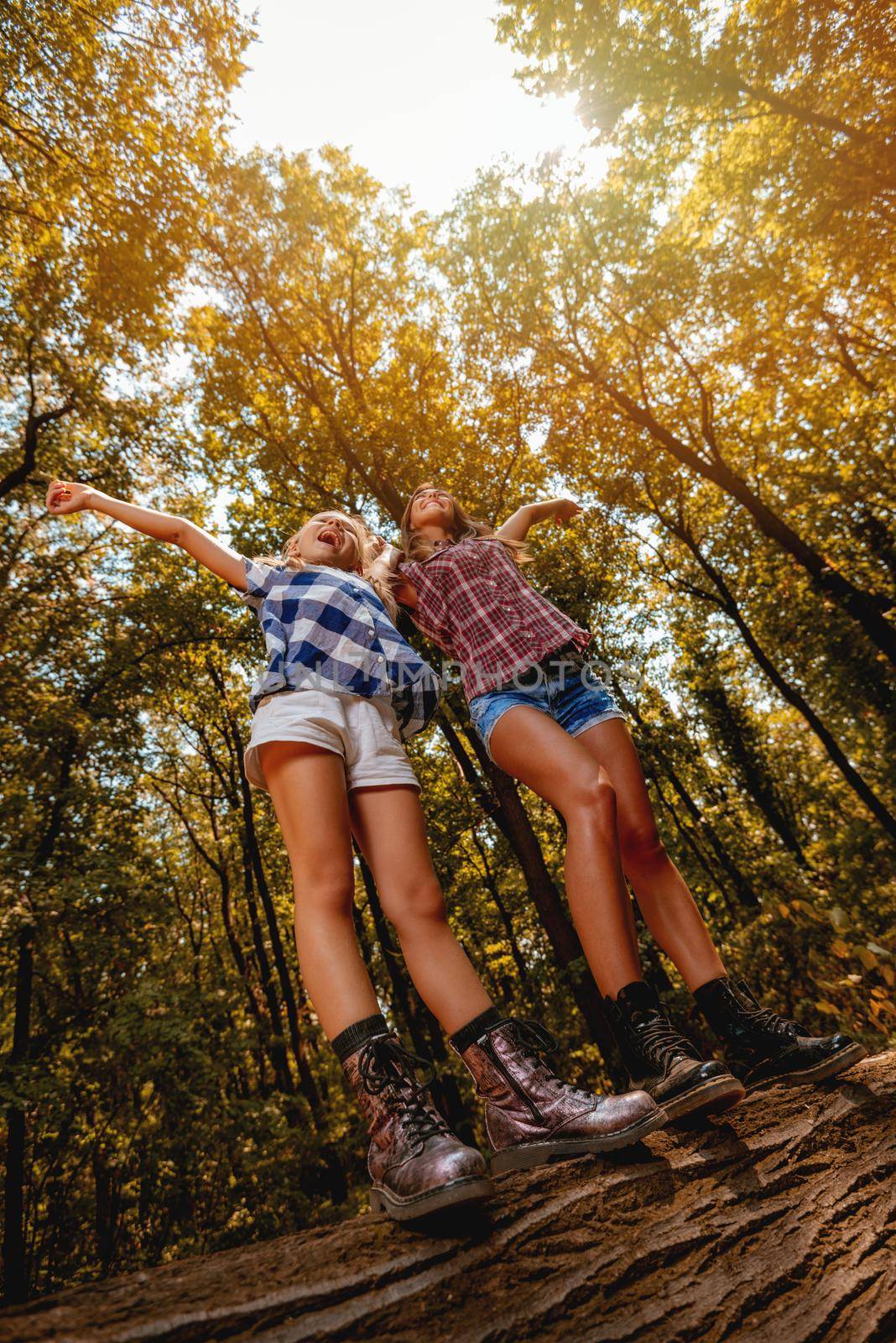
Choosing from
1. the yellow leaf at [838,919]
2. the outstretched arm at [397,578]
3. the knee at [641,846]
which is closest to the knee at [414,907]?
the knee at [641,846]

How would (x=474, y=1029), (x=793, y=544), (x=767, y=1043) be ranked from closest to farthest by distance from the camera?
(x=474, y=1029)
(x=767, y=1043)
(x=793, y=544)

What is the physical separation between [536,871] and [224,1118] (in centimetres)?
583

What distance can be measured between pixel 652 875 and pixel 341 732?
1.33 metres

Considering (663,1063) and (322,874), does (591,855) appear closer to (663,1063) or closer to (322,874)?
(663,1063)

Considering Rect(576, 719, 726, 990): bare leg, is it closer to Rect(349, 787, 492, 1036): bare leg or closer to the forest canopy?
Rect(349, 787, 492, 1036): bare leg

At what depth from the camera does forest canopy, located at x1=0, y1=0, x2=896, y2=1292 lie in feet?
23.5

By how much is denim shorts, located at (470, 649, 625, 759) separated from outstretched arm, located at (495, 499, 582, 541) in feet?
2.95

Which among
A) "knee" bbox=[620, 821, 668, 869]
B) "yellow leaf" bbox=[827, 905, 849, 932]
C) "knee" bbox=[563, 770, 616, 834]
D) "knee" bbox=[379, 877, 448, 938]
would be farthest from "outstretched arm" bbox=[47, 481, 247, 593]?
"yellow leaf" bbox=[827, 905, 849, 932]

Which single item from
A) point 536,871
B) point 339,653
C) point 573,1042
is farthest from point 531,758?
point 573,1042

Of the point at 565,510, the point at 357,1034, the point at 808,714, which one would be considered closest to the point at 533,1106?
the point at 357,1034

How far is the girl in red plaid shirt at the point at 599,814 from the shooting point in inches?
77.3

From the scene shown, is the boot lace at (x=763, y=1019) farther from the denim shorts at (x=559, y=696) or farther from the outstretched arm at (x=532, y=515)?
the outstretched arm at (x=532, y=515)

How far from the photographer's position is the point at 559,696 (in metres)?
2.60

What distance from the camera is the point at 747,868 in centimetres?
1775
